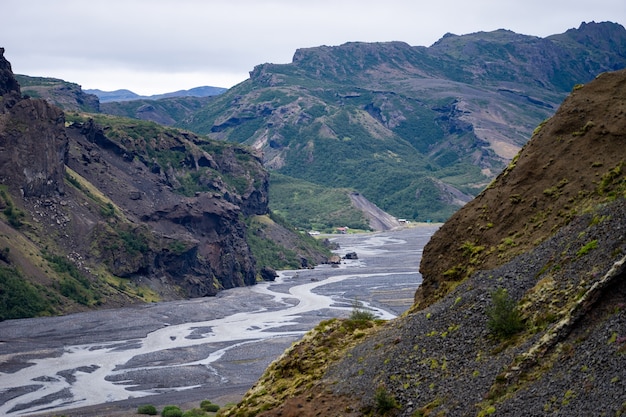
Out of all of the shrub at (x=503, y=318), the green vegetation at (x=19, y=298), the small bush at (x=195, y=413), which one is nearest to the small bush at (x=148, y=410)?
the small bush at (x=195, y=413)

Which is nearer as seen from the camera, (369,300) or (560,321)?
(560,321)

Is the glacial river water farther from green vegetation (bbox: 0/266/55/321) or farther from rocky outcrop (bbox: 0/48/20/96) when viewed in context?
rocky outcrop (bbox: 0/48/20/96)

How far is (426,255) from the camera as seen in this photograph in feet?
125

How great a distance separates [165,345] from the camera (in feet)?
357

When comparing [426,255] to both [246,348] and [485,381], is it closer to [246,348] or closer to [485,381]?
[485,381]

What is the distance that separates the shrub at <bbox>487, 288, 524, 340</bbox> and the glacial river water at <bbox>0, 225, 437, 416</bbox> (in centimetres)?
2602

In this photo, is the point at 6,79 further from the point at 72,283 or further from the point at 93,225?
the point at 72,283

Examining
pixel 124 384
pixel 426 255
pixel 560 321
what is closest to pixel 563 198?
pixel 426 255

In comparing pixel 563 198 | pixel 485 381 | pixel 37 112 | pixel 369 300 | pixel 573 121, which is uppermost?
pixel 37 112

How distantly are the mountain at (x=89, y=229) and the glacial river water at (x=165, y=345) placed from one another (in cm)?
666

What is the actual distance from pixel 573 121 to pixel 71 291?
11334 cm

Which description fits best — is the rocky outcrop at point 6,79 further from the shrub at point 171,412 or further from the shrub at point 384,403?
the shrub at point 384,403

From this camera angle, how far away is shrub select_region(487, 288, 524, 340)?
27547mm

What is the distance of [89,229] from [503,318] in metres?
137
